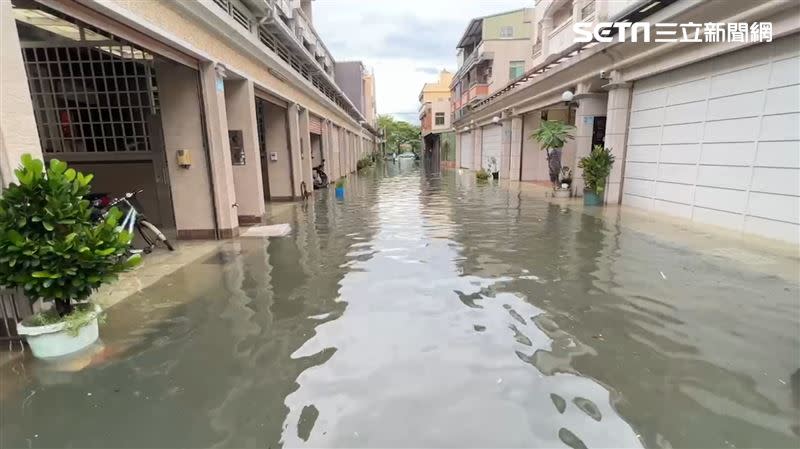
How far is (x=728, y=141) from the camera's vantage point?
300 inches

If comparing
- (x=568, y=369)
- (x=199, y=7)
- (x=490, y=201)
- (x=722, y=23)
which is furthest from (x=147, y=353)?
(x=490, y=201)

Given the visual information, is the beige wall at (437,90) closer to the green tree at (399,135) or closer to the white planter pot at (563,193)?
the green tree at (399,135)

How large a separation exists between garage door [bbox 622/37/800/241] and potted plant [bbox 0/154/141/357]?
8890mm

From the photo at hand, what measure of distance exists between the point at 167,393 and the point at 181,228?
540 cm

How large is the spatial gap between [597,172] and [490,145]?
13.9 metres

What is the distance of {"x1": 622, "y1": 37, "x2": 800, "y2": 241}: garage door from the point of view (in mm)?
6520

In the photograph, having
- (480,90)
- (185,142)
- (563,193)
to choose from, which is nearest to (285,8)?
(185,142)

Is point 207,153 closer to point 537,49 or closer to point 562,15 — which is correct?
point 562,15

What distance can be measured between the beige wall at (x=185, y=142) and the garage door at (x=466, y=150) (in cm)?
2360

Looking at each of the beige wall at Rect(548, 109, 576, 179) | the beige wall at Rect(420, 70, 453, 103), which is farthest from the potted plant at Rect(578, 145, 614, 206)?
the beige wall at Rect(420, 70, 453, 103)

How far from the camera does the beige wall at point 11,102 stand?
320 centimetres

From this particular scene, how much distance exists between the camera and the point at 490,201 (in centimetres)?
1251

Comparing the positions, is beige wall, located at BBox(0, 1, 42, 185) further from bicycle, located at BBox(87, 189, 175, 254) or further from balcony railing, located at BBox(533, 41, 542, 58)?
balcony railing, located at BBox(533, 41, 542, 58)

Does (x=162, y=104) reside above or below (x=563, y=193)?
above
